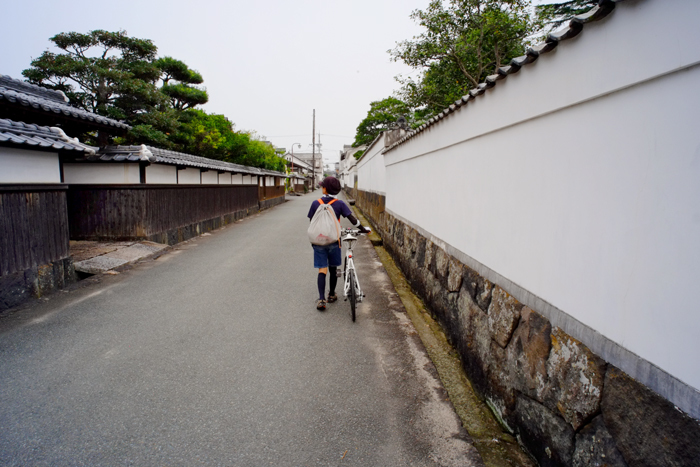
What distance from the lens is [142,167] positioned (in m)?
10.7

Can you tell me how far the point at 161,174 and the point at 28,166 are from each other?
5.59 metres

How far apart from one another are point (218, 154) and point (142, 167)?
1553cm

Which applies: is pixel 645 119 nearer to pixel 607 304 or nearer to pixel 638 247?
pixel 638 247

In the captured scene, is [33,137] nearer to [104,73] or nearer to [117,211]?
[117,211]

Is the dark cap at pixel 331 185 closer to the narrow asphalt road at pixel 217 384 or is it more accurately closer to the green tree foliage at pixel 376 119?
the narrow asphalt road at pixel 217 384

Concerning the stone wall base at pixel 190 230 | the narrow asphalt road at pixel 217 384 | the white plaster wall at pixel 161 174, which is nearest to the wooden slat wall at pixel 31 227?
the narrow asphalt road at pixel 217 384

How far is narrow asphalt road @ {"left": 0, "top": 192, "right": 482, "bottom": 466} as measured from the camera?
2.79m

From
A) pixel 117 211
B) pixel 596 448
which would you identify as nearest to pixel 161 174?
pixel 117 211

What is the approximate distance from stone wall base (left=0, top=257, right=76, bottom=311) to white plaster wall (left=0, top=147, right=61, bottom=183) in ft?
4.88

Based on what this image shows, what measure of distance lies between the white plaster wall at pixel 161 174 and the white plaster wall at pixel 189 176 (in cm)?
49

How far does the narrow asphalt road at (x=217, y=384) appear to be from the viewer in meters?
2.79

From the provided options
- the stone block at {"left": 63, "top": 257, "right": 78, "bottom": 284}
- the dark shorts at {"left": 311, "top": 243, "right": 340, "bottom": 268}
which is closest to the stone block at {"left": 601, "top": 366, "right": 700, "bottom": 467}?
the dark shorts at {"left": 311, "top": 243, "right": 340, "bottom": 268}

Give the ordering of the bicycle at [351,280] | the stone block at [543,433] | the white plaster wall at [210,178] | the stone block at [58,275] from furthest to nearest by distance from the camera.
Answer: the white plaster wall at [210,178]
the stone block at [58,275]
the bicycle at [351,280]
the stone block at [543,433]

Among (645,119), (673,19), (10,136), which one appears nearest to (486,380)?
(645,119)
